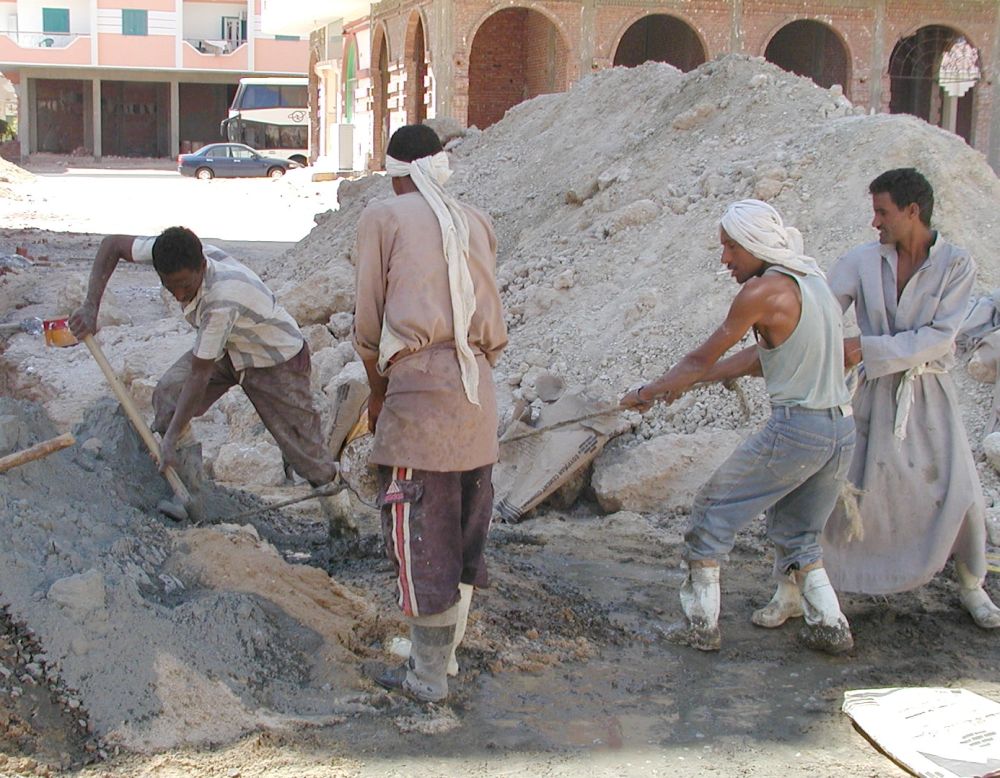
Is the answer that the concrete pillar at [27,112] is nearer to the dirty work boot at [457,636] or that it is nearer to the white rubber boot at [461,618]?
the dirty work boot at [457,636]

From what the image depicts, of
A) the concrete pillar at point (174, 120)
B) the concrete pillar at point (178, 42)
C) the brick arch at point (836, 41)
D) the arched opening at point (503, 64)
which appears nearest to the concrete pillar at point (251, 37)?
the concrete pillar at point (178, 42)

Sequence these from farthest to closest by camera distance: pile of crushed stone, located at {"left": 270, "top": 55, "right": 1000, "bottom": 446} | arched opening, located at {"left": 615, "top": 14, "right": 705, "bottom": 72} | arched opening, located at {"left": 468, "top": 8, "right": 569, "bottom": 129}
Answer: arched opening, located at {"left": 615, "top": 14, "right": 705, "bottom": 72} < arched opening, located at {"left": 468, "top": 8, "right": 569, "bottom": 129} < pile of crushed stone, located at {"left": 270, "top": 55, "right": 1000, "bottom": 446}

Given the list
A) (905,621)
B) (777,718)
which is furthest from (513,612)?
(905,621)

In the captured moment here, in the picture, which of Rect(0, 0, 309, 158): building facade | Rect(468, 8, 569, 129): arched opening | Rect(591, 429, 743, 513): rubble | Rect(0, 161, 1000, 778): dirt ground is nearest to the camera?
Rect(0, 161, 1000, 778): dirt ground

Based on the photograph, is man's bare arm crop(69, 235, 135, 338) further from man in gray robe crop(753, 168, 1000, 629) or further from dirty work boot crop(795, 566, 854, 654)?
dirty work boot crop(795, 566, 854, 654)

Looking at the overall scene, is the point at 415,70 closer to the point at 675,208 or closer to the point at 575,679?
the point at 675,208

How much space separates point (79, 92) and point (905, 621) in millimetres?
43173

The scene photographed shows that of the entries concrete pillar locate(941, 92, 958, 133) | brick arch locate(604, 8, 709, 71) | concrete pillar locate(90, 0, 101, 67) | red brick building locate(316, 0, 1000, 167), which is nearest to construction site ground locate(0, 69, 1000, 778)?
red brick building locate(316, 0, 1000, 167)

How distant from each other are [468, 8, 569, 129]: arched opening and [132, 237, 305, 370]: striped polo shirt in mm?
18591

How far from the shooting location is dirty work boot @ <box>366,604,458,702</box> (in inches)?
130

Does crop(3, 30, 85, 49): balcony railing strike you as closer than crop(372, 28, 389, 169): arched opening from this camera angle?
No

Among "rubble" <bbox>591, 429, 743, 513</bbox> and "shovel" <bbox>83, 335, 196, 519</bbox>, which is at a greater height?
"shovel" <bbox>83, 335, 196, 519</bbox>

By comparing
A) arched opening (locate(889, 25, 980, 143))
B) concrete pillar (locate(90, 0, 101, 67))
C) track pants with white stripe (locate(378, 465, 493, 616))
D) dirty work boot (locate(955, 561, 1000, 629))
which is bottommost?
dirty work boot (locate(955, 561, 1000, 629))

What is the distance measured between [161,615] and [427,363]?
108 cm
